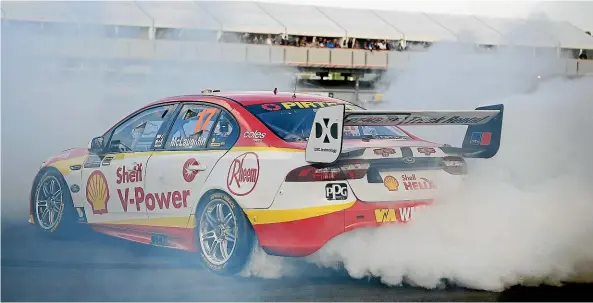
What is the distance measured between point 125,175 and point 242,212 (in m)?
1.53

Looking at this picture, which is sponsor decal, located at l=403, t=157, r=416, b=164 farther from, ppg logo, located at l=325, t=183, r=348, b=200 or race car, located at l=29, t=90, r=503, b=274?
ppg logo, located at l=325, t=183, r=348, b=200

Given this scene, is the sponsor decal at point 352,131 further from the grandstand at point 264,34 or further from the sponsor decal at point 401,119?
the grandstand at point 264,34

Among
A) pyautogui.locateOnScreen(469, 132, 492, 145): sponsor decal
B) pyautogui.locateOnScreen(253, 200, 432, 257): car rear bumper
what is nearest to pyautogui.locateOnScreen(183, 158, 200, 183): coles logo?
pyautogui.locateOnScreen(253, 200, 432, 257): car rear bumper

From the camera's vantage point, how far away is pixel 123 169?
7.59m

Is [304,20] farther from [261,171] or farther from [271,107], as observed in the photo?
[261,171]

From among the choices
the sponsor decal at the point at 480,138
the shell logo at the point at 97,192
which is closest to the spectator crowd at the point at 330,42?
the shell logo at the point at 97,192

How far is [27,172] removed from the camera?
1019cm

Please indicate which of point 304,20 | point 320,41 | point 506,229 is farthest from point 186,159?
point 320,41

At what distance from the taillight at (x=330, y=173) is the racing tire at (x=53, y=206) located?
107 inches

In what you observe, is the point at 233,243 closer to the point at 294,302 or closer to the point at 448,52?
the point at 294,302

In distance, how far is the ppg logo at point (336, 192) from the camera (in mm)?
6137

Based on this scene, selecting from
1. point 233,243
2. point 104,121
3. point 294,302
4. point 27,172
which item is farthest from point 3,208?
point 294,302

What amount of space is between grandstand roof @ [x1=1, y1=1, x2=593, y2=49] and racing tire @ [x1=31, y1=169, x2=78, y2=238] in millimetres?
3238

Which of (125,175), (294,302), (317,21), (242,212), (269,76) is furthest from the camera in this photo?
(317,21)
